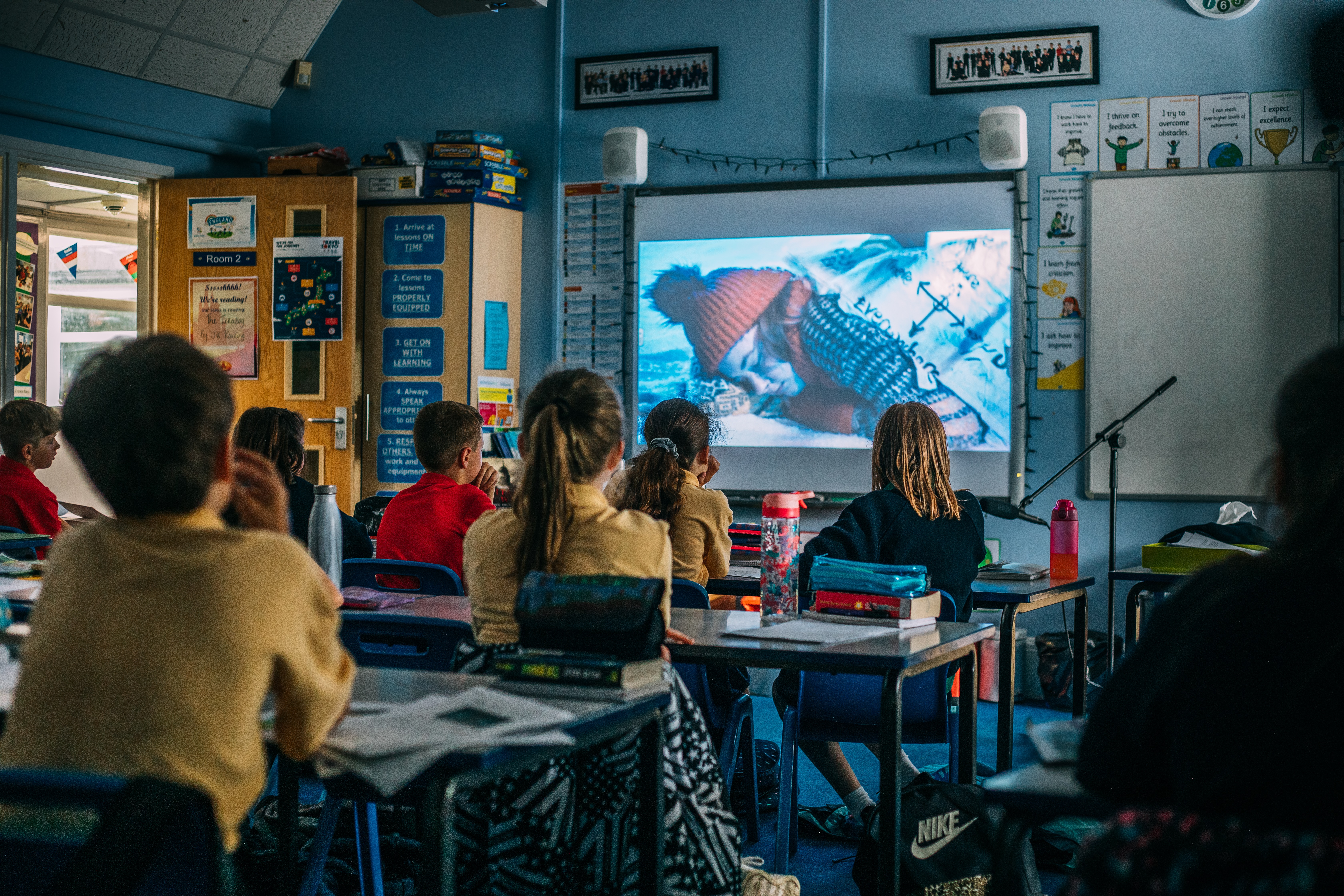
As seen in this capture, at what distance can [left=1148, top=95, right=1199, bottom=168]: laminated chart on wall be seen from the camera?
4.91 m

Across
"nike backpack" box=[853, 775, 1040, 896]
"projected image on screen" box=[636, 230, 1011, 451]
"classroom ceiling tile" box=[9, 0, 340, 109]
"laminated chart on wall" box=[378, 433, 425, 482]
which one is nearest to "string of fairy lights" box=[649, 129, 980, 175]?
"projected image on screen" box=[636, 230, 1011, 451]

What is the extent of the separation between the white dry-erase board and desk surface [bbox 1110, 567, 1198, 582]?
144 cm

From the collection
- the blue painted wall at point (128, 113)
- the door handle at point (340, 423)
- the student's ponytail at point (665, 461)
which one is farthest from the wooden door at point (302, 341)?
the student's ponytail at point (665, 461)

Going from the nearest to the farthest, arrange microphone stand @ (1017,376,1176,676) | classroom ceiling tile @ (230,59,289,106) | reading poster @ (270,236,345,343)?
microphone stand @ (1017,376,1176,676) → reading poster @ (270,236,345,343) → classroom ceiling tile @ (230,59,289,106)

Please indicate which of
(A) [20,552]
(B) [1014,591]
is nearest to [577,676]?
(B) [1014,591]

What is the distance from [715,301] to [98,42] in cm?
307

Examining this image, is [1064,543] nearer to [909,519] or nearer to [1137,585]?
[1137,585]

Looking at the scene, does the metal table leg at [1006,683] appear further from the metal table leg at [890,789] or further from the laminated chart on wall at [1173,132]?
the laminated chart on wall at [1173,132]

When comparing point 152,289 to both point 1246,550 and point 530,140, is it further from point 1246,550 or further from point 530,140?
point 1246,550

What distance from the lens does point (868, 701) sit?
2717 mm

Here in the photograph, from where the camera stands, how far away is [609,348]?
575cm

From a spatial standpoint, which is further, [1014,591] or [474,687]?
[1014,591]

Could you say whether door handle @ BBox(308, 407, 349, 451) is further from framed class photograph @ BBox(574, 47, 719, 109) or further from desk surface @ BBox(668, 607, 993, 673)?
desk surface @ BBox(668, 607, 993, 673)

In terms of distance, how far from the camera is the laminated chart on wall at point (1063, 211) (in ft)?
16.6
